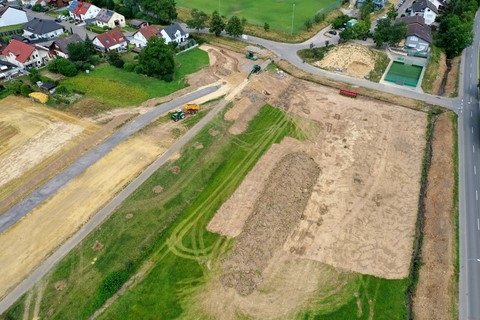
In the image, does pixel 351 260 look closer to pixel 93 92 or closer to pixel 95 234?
pixel 95 234

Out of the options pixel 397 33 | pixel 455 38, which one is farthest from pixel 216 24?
pixel 455 38

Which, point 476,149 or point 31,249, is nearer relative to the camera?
point 31,249

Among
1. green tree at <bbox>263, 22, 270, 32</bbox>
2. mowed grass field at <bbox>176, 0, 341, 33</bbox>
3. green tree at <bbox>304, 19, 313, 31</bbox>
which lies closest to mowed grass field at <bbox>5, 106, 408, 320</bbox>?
green tree at <bbox>263, 22, 270, 32</bbox>

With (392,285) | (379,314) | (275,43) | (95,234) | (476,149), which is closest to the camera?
(379,314)

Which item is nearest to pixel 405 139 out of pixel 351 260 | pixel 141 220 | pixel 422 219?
pixel 422 219

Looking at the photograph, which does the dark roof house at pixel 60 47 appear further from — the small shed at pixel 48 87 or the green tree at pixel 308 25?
the green tree at pixel 308 25

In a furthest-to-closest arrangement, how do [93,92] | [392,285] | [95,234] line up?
[93,92]
[95,234]
[392,285]
